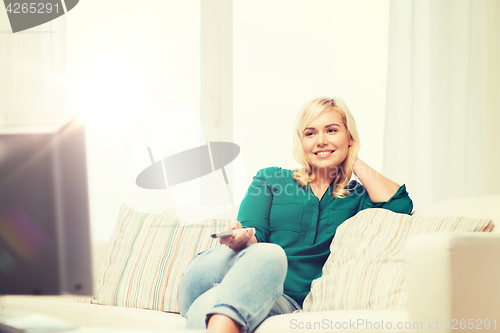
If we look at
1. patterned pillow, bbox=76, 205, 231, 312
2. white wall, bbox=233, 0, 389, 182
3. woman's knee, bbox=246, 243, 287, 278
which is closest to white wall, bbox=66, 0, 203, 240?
white wall, bbox=233, 0, 389, 182

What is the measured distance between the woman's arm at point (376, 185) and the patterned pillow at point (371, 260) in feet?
0.40

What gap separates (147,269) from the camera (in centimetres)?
161

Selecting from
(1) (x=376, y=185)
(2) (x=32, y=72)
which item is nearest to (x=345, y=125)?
(1) (x=376, y=185)

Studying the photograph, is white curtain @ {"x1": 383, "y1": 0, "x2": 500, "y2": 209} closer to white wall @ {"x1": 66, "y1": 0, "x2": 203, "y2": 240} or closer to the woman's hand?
white wall @ {"x1": 66, "y1": 0, "x2": 203, "y2": 240}

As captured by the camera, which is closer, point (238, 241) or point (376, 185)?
point (238, 241)

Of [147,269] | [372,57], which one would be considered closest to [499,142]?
[372,57]

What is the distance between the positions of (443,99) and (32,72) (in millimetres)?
2359

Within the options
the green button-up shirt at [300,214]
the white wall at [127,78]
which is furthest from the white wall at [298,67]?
the green button-up shirt at [300,214]

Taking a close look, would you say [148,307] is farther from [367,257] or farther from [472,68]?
[472,68]

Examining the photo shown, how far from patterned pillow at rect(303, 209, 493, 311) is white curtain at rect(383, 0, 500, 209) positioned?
0.95 meters

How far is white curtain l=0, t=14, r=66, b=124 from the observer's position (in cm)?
234

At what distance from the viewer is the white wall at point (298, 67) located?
2.39 metres

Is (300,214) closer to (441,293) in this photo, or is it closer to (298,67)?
(441,293)

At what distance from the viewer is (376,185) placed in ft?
5.20
